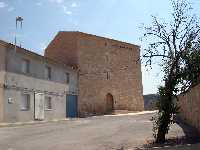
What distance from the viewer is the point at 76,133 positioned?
61.7 feet

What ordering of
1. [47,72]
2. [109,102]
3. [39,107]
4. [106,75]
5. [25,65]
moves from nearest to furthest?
[25,65]
[39,107]
[47,72]
[106,75]
[109,102]

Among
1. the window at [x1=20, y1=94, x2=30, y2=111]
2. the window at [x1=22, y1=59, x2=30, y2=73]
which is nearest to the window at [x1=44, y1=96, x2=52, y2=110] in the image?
the window at [x1=20, y1=94, x2=30, y2=111]

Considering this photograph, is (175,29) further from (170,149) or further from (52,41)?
(52,41)

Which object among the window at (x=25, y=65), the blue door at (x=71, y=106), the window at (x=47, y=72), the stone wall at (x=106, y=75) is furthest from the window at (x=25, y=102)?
the stone wall at (x=106, y=75)

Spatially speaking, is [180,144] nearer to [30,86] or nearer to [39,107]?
[30,86]

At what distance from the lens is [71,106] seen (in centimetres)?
3841

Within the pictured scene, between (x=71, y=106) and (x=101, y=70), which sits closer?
(x=71, y=106)

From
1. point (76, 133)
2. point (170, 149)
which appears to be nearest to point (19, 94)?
point (76, 133)

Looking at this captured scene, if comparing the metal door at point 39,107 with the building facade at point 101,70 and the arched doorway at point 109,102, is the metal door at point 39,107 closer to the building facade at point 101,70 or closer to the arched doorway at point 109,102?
the building facade at point 101,70

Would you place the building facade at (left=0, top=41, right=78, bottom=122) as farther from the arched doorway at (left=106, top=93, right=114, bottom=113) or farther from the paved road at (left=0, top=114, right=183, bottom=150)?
the arched doorway at (left=106, top=93, right=114, bottom=113)

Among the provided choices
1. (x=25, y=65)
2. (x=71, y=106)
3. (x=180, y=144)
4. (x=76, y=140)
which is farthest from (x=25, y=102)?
(x=180, y=144)

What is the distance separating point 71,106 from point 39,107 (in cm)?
791

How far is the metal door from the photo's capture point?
30.2m

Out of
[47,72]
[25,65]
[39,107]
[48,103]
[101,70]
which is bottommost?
[39,107]
